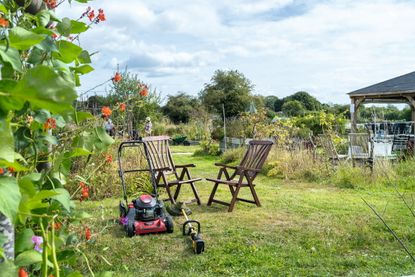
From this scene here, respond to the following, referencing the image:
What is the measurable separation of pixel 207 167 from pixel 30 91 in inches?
434

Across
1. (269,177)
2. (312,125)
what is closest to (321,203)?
(269,177)

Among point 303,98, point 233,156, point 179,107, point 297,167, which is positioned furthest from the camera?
point 303,98

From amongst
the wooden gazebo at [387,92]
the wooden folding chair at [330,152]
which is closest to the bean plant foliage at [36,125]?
the wooden folding chair at [330,152]

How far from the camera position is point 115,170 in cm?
720

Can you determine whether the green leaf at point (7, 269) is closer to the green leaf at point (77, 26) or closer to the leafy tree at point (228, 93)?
the green leaf at point (77, 26)

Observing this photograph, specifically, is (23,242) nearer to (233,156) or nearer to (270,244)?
(270,244)

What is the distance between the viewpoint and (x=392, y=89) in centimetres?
1542

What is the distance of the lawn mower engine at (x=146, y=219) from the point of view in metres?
4.64

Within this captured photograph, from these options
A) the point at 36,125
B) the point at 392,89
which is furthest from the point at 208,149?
the point at 36,125

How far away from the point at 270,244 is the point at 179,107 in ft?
85.3

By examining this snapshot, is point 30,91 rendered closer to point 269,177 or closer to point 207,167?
point 269,177

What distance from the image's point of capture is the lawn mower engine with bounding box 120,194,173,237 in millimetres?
4641

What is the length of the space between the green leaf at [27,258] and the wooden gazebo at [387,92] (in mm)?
15427

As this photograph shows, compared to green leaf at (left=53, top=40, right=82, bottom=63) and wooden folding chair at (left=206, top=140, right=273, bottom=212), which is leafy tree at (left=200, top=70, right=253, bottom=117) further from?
green leaf at (left=53, top=40, right=82, bottom=63)
